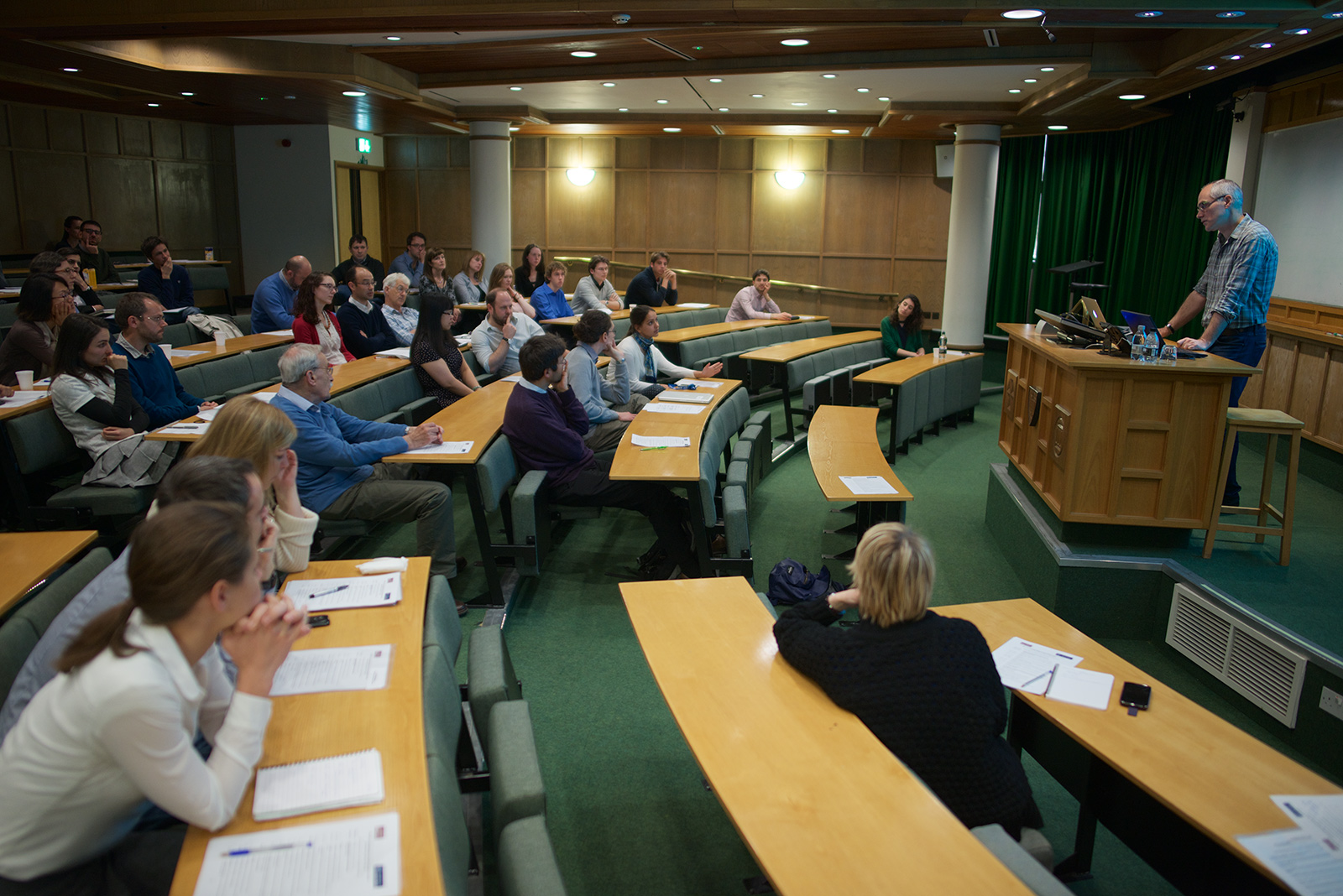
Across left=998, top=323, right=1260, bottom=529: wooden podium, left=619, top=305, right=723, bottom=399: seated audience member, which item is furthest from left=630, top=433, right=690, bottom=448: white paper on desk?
left=998, top=323, right=1260, bottom=529: wooden podium

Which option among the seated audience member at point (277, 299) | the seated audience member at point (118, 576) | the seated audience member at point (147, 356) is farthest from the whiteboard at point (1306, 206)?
the seated audience member at point (277, 299)

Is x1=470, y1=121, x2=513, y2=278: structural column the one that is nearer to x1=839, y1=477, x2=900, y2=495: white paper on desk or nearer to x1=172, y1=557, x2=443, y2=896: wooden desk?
x1=839, y1=477, x2=900, y2=495: white paper on desk

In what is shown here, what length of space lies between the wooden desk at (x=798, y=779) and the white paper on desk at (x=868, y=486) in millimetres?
1852

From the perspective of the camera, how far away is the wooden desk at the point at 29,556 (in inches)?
109

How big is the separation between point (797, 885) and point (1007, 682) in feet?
3.74

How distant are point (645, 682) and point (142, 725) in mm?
2503

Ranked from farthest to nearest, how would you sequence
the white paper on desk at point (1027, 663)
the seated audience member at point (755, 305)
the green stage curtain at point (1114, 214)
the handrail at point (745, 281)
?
the handrail at point (745, 281), the seated audience member at point (755, 305), the green stage curtain at point (1114, 214), the white paper on desk at point (1027, 663)

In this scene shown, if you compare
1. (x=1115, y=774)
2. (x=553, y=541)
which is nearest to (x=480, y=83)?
(x=553, y=541)

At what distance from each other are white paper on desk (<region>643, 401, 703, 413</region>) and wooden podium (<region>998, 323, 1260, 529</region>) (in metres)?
2.19

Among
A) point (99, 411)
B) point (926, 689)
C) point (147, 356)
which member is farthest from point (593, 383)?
point (926, 689)

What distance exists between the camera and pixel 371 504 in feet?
14.4

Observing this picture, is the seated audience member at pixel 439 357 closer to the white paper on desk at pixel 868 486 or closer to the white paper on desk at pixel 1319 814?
the white paper on desk at pixel 868 486

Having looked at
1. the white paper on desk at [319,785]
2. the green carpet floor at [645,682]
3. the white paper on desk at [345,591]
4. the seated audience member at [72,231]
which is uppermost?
the seated audience member at [72,231]

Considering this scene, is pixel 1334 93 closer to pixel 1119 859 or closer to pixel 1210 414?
pixel 1210 414
